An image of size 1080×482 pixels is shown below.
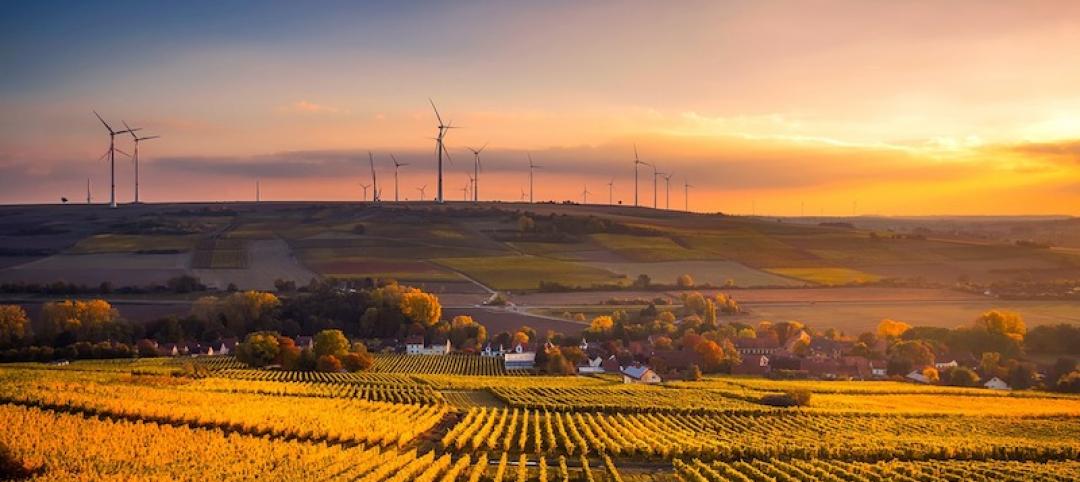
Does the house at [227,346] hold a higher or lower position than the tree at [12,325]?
lower

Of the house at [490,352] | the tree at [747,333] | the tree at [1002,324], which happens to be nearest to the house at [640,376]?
the house at [490,352]

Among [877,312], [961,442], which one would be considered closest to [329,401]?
[961,442]

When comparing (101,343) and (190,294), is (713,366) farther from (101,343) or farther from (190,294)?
(190,294)

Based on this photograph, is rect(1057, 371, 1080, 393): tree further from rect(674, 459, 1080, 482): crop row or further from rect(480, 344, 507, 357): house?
rect(480, 344, 507, 357): house

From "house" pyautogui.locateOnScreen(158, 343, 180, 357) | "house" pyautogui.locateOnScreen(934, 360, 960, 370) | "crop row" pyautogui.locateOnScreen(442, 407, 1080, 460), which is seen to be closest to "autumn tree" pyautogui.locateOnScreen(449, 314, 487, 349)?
"house" pyautogui.locateOnScreen(158, 343, 180, 357)

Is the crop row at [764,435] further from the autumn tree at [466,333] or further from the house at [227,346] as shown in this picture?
the house at [227,346]

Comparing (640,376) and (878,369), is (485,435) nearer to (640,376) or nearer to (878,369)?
(640,376)
